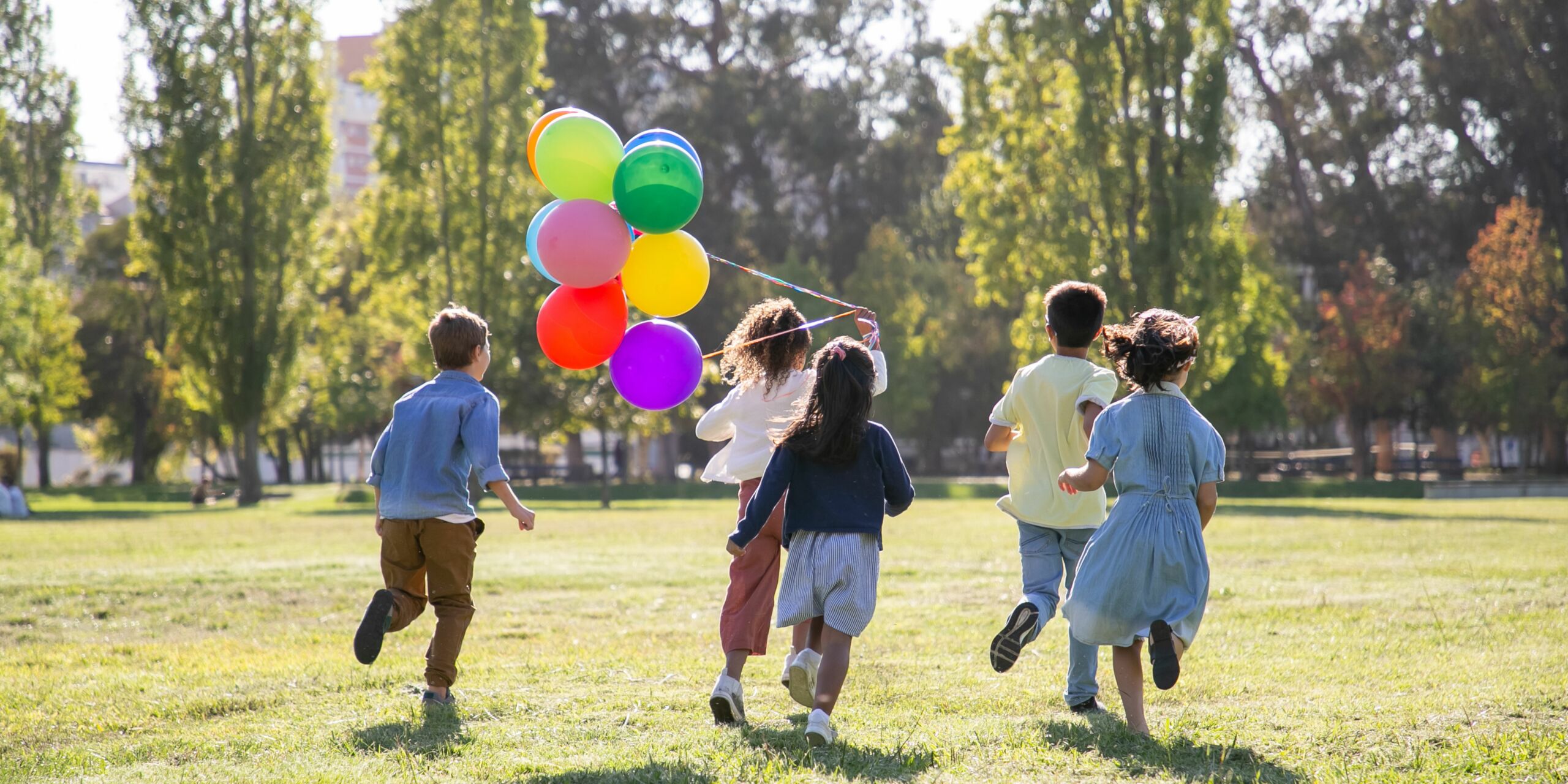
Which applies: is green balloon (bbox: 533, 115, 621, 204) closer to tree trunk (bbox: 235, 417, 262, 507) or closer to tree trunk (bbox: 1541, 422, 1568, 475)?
tree trunk (bbox: 235, 417, 262, 507)

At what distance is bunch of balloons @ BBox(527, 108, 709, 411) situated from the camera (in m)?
6.19

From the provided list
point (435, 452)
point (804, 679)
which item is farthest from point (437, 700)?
point (804, 679)

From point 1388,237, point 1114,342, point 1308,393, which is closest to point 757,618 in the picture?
point 1114,342

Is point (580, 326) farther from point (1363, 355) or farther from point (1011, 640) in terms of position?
point (1363, 355)

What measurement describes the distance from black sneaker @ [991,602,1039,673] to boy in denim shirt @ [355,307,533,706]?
201cm

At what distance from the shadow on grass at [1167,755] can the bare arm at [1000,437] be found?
47.5 inches

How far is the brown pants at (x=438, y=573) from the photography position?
546cm

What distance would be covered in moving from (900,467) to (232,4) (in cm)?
2869

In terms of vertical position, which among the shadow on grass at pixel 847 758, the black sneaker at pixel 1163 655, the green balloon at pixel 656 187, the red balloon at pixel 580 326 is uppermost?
the green balloon at pixel 656 187

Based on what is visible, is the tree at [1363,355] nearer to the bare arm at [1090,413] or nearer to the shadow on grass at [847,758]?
the bare arm at [1090,413]

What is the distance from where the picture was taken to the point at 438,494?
214 inches

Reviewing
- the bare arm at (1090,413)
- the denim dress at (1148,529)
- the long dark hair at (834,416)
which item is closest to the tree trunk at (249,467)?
the long dark hair at (834,416)

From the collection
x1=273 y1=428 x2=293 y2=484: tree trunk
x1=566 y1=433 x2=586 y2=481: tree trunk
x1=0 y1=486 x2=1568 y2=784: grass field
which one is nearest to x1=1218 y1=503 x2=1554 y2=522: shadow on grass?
x1=0 y1=486 x2=1568 y2=784: grass field

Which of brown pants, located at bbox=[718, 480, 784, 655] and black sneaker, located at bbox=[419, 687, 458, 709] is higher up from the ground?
brown pants, located at bbox=[718, 480, 784, 655]
